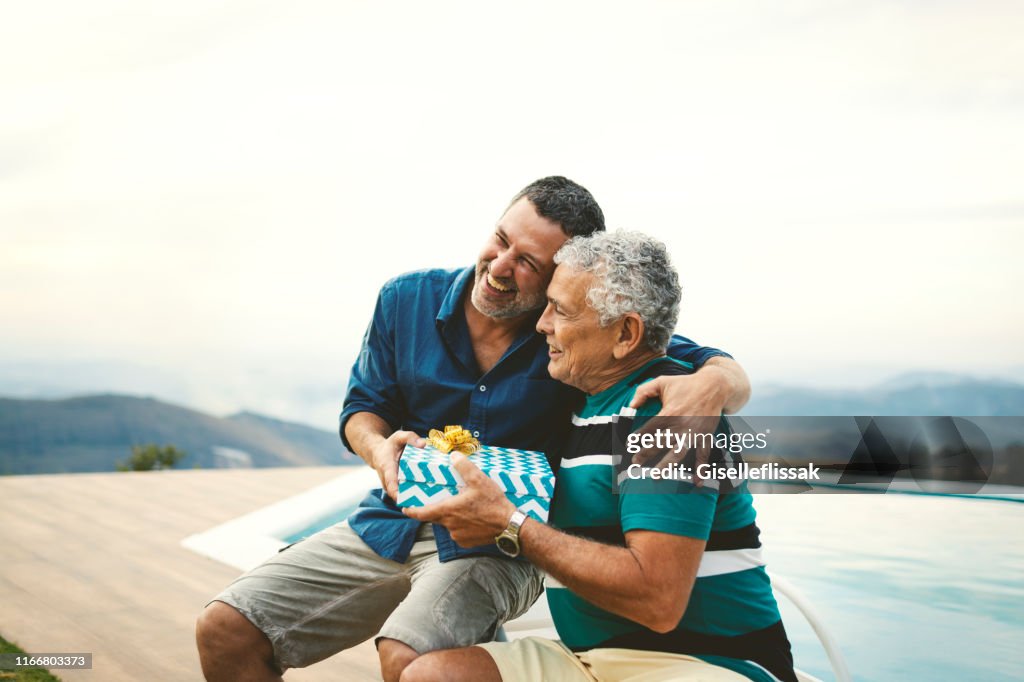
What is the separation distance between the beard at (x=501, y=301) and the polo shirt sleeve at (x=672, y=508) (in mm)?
607

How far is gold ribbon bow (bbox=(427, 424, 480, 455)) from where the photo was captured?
178cm

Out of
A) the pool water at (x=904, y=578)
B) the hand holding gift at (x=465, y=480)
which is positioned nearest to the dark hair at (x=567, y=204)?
the hand holding gift at (x=465, y=480)

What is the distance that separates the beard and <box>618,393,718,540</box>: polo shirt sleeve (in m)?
0.61

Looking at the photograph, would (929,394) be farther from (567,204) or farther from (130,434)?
(567,204)

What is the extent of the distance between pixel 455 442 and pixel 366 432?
0.34 meters

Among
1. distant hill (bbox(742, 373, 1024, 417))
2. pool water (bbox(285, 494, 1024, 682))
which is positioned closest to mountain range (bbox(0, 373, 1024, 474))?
distant hill (bbox(742, 373, 1024, 417))

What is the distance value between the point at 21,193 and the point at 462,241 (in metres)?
7.52

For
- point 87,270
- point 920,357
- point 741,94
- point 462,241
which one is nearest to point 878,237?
point 920,357

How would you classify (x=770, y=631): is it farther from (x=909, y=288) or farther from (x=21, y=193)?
(x=21, y=193)

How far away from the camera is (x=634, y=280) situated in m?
1.72

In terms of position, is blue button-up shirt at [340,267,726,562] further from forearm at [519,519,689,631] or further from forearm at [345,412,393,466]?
forearm at [519,519,689,631]

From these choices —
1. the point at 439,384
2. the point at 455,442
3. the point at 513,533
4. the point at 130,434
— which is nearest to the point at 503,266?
the point at 439,384

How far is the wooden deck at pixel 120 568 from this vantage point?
10.7 ft

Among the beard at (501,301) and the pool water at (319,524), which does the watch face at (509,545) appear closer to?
the beard at (501,301)
